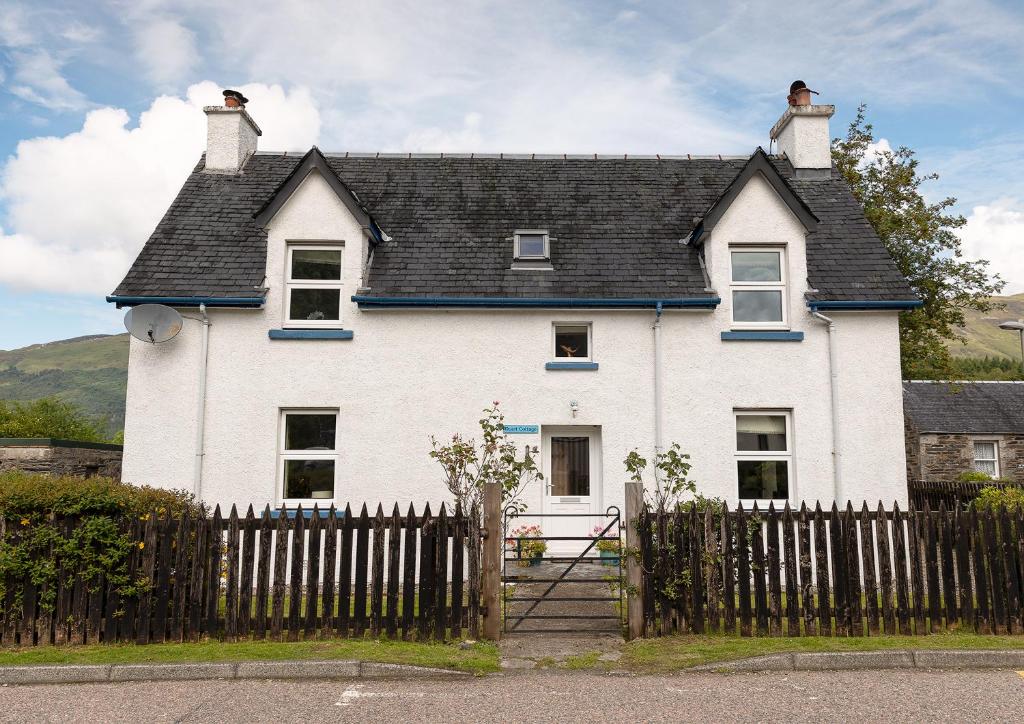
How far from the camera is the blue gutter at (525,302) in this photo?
1223cm

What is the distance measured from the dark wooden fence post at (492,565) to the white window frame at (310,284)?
5600mm

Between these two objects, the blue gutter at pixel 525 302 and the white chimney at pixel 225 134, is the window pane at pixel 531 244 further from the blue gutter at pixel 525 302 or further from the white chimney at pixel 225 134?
the white chimney at pixel 225 134

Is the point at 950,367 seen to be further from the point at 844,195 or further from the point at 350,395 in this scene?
the point at 350,395

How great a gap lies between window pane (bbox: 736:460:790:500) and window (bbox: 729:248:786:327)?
242 centimetres

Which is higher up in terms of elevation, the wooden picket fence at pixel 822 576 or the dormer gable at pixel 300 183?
the dormer gable at pixel 300 183

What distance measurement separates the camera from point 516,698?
6188 millimetres

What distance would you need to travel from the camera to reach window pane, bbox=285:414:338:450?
40.3 feet

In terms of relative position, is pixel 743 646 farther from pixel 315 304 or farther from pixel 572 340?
pixel 315 304

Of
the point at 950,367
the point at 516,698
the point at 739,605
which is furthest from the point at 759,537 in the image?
the point at 950,367

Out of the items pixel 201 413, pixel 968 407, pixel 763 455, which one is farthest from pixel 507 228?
pixel 968 407

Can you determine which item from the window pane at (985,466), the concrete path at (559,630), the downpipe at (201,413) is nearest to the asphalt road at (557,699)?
the concrete path at (559,630)

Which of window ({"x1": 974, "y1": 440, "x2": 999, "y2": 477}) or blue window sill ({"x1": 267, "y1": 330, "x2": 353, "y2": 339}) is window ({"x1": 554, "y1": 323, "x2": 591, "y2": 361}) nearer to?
blue window sill ({"x1": 267, "y1": 330, "x2": 353, "y2": 339})

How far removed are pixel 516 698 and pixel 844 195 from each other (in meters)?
12.8

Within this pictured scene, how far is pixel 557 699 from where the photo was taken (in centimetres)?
617
